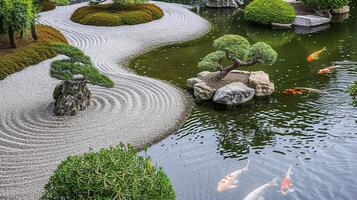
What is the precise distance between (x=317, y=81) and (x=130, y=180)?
12641 mm

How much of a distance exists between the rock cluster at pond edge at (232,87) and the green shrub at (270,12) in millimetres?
10555

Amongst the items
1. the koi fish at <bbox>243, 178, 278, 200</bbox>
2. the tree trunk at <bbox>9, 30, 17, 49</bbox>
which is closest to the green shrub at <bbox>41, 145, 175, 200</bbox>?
the koi fish at <bbox>243, 178, 278, 200</bbox>

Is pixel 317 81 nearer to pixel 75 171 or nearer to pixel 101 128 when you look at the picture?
pixel 101 128

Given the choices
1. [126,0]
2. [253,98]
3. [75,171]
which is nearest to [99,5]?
[126,0]

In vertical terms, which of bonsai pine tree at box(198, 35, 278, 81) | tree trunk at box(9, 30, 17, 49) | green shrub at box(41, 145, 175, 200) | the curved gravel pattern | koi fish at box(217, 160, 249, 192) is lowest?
the curved gravel pattern

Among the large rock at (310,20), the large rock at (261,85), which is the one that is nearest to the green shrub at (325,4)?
the large rock at (310,20)


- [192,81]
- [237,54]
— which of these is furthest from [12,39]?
[237,54]

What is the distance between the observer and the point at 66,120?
645 inches

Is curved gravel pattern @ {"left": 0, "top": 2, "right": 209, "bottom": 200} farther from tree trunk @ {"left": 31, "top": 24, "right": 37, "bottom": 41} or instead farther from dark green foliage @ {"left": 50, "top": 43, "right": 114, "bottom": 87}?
tree trunk @ {"left": 31, "top": 24, "right": 37, "bottom": 41}

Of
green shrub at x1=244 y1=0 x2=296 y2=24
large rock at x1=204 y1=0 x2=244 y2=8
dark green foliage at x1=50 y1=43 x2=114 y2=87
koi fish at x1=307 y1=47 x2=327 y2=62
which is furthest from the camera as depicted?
large rock at x1=204 y1=0 x2=244 y2=8

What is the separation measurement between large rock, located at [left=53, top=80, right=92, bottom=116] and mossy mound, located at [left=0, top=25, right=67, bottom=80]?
4847 millimetres

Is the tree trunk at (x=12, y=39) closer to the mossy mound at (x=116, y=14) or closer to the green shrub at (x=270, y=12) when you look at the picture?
the mossy mound at (x=116, y=14)

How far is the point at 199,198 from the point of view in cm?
1211

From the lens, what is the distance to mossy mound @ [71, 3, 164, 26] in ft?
99.3
